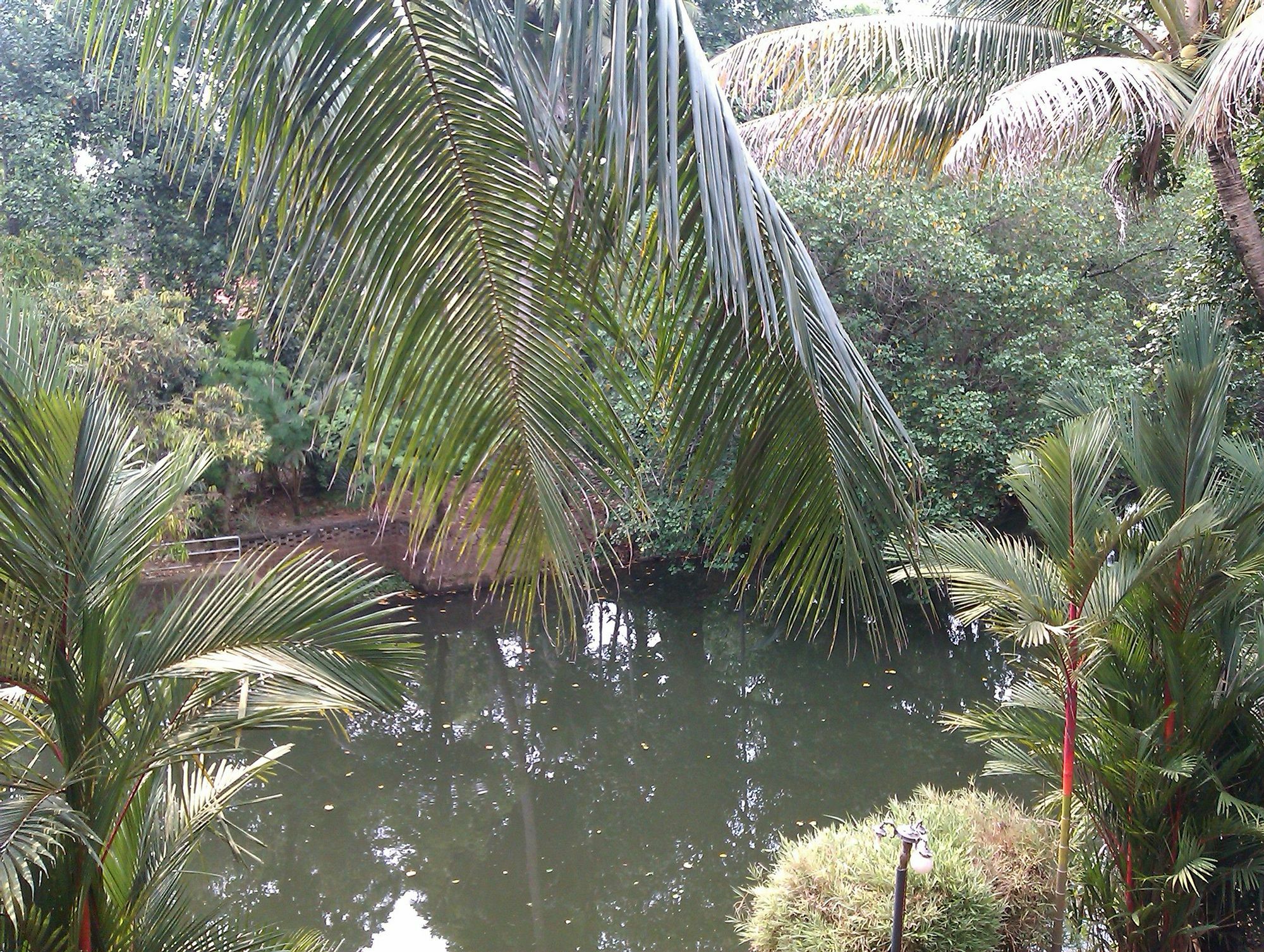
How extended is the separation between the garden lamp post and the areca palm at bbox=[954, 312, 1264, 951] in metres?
0.72

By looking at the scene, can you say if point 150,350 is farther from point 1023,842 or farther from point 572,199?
point 572,199

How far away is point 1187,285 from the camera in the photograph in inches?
231

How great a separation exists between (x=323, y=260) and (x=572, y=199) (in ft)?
1.35

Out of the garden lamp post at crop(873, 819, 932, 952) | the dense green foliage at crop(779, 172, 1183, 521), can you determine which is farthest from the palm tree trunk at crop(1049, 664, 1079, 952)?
the dense green foliage at crop(779, 172, 1183, 521)

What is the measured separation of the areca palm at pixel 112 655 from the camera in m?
2.07

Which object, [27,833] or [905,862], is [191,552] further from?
[27,833]

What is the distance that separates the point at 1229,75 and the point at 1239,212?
1.24 metres

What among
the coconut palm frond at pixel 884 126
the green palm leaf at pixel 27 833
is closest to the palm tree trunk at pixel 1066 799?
the coconut palm frond at pixel 884 126

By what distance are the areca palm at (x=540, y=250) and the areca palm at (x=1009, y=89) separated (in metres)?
3.64

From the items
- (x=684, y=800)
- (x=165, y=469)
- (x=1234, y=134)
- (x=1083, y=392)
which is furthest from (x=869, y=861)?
(x=1234, y=134)

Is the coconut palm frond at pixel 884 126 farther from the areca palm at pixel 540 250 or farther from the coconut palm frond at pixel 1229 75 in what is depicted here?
the areca palm at pixel 540 250

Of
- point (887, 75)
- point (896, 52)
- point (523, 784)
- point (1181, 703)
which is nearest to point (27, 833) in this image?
point (1181, 703)

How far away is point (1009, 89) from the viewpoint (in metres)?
4.48

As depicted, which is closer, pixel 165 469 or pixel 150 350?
pixel 165 469
